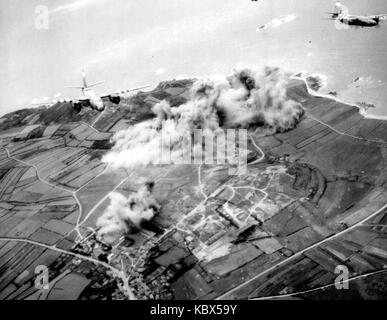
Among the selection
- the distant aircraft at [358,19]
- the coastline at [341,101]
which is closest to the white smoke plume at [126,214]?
the coastline at [341,101]

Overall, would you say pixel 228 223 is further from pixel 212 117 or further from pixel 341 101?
pixel 341 101

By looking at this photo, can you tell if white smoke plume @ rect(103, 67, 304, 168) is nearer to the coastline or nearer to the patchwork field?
the patchwork field

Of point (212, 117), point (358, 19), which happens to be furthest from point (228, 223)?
point (358, 19)

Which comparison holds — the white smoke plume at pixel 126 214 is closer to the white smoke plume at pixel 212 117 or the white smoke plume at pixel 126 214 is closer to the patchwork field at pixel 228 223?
the patchwork field at pixel 228 223
